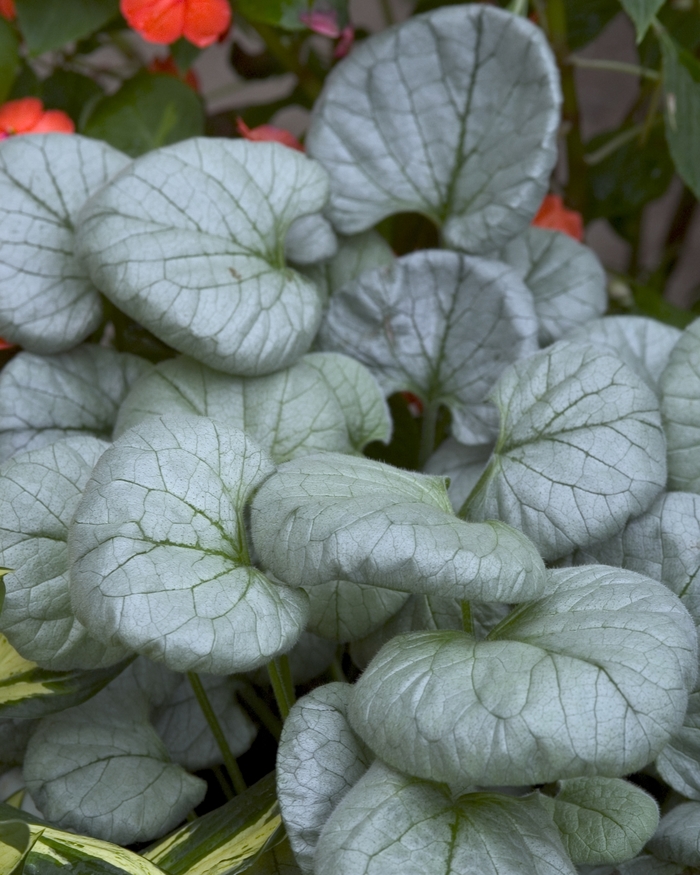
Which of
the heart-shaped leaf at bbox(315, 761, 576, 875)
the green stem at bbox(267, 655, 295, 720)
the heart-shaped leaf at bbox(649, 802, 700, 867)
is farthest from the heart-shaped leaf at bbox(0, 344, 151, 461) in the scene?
the heart-shaped leaf at bbox(649, 802, 700, 867)

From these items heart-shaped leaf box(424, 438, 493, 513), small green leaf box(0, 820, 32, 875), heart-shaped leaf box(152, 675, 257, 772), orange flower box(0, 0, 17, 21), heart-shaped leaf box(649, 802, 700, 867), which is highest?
orange flower box(0, 0, 17, 21)

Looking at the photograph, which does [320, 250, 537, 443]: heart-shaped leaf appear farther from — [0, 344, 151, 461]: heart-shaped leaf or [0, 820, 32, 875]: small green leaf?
[0, 820, 32, 875]: small green leaf

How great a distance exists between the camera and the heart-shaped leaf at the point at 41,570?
1.56 feet

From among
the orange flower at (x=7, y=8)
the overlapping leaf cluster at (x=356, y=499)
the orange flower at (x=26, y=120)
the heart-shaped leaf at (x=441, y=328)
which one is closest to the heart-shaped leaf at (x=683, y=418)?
the overlapping leaf cluster at (x=356, y=499)

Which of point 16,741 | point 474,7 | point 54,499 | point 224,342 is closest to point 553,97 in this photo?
point 474,7

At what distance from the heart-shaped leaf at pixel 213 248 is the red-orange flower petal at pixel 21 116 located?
18cm

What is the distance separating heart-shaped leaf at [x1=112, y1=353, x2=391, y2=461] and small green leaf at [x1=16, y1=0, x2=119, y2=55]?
29 centimetres

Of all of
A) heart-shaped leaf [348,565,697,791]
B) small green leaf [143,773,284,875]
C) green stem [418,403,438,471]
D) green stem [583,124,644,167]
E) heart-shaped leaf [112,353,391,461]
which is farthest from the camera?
green stem [583,124,644,167]

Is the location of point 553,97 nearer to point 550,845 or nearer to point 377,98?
point 377,98

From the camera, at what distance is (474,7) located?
64cm

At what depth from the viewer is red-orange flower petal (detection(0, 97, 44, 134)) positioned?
699 mm

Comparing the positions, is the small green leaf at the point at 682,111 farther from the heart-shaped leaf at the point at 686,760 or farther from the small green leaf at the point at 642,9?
the heart-shaped leaf at the point at 686,760

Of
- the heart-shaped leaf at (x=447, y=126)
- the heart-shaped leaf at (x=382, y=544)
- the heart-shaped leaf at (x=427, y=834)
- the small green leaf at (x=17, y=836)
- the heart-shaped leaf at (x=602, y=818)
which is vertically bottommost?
the heart-shaped leaf at (x=602, y=818)

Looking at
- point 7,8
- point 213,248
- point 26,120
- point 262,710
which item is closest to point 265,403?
point 213,248
